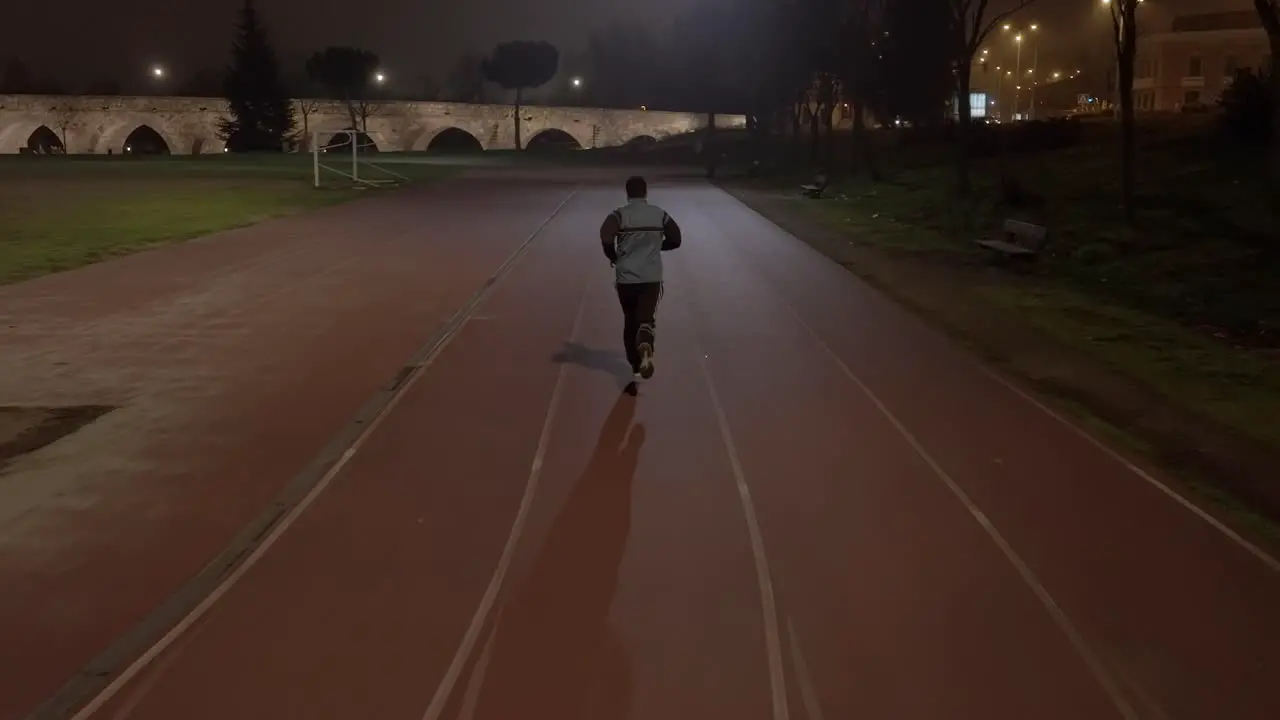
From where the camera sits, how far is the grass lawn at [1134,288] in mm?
9489

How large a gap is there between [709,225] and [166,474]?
20.4 m

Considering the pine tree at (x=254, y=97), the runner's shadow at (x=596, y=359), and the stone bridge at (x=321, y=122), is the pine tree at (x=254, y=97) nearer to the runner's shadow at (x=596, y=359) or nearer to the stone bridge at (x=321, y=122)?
the stone bridge at (x=321, y=122)

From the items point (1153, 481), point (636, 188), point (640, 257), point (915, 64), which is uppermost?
point (915, 64)

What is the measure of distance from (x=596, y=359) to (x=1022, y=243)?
35.4 feet

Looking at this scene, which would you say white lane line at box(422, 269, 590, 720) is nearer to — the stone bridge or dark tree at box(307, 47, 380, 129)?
the stone bridge

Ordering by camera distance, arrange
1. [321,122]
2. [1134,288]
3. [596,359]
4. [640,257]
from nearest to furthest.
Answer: [640,257] < [596,359] < [1134,288] < [321,122]

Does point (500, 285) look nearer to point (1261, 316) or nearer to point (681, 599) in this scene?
point (1261, 316)

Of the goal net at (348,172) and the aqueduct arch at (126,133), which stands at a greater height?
the aqueduct arch at (126,133)

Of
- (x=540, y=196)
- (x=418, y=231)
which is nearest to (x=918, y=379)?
(x=418, y=231)

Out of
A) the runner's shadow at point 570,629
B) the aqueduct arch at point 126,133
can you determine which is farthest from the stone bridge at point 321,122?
the runner's shadow at point 570,629

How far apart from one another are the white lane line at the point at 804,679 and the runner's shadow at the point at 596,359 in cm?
544

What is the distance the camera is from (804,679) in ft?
16.6

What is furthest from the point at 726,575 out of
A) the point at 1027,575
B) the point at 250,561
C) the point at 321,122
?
the point at 321,122

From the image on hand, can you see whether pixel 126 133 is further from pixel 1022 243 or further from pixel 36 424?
pixel 36 424
